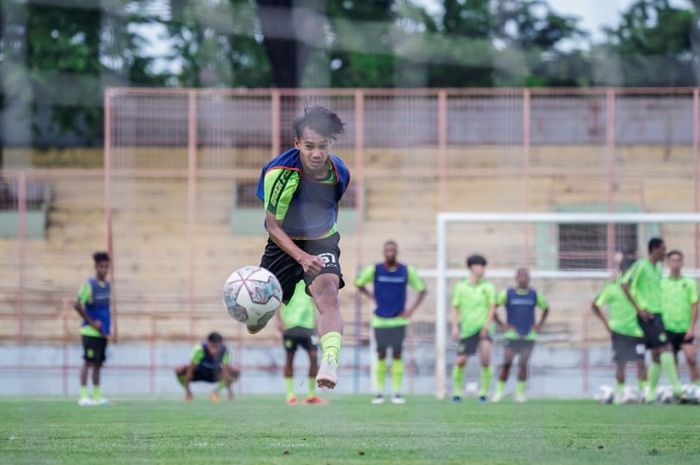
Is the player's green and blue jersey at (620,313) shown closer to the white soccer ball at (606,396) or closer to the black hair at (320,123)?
the white soccer ball at (606,396)

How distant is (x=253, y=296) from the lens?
805 cm

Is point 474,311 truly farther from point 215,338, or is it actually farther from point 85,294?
point 85,294

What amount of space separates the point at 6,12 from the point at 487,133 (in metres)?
8.38

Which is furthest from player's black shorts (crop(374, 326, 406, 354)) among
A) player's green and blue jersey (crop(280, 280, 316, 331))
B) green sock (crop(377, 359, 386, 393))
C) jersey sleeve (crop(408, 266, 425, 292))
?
player's green and blue jersey (crop(280, 280, 316, 331))

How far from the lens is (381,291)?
16.3 metres

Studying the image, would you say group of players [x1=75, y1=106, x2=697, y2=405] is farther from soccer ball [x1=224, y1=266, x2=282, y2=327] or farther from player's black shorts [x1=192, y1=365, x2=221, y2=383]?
soccer ball [x1=224, y1=266, x2=282, y2=327]

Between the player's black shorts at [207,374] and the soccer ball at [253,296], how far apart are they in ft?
26.9

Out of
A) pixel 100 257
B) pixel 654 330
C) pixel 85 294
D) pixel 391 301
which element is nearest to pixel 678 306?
pixel 654 330

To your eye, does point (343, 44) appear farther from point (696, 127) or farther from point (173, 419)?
point (173, 419)

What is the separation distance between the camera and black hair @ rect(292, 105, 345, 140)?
7.92 meters

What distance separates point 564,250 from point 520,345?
133 inches

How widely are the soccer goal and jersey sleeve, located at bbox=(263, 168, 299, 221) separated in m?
8.99

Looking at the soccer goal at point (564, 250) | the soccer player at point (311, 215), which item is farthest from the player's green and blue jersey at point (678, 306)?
the soccer player at point (311, 215)

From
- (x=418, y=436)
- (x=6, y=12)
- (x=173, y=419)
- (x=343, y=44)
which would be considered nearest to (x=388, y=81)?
(x=343, y=44)
